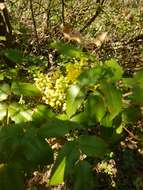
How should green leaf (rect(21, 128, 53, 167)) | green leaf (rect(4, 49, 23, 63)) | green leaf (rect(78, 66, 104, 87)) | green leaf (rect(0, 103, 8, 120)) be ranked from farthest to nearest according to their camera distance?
1. green leaf (rect(4, 49, 23, 63))
2. green leaf (rect(0, 103, 8, 120))
3. green leaf (rect(78, 66, 104, 87))
4. green leaf (rect(21, 128, 53, 167))

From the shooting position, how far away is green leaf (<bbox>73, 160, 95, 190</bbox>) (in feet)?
3.95

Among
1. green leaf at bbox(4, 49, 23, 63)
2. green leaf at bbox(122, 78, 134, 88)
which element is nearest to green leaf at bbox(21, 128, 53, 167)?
green leaf at bbox(122, 78, 134, 88)

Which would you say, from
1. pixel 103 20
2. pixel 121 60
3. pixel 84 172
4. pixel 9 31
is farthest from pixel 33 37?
pixel 84 172

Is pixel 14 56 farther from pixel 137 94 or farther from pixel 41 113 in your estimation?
pixel 137 94

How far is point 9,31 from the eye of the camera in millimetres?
3014

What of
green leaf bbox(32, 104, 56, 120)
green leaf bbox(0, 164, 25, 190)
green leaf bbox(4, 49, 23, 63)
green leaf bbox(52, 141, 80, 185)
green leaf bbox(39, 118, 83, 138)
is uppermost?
green leaf bbox(4, 49, 23, 63)

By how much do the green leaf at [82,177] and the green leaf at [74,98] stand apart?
0.64 feet

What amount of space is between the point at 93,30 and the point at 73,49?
3439 millimetres

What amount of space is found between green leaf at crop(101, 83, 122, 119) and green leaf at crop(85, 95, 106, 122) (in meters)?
0.05

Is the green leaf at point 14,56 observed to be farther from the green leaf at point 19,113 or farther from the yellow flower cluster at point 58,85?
the green leaf at point 19,113

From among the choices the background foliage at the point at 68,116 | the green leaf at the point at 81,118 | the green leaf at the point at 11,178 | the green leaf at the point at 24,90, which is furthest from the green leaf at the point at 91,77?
the green leaf at the point at 11,178

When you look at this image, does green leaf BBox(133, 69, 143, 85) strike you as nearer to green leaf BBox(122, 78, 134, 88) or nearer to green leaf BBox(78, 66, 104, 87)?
green leaf BBox(122, 78, 134, 88)

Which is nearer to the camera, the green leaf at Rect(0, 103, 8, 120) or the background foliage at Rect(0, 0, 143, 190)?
the background foliage at Rect(0, 0, 143, 190)

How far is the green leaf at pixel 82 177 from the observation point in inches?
47.4
